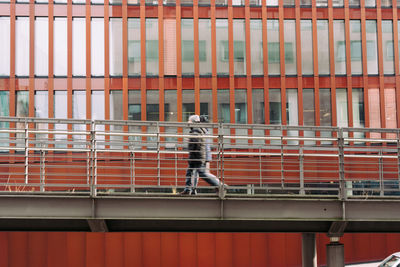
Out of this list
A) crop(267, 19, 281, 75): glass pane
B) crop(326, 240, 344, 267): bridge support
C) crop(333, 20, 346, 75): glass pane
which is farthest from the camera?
crop(333, 20, 346, 75): glass pane

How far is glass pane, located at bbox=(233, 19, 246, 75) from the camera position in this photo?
3014 centimetres

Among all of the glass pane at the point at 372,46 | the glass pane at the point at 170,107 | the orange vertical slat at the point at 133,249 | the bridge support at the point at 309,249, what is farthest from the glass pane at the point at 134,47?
the bridge support at the point at 309,249

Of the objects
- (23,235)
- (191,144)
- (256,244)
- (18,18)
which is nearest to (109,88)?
(18,18)

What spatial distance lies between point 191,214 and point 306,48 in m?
22.3

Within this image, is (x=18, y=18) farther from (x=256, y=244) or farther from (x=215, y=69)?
(x=256, y=244)

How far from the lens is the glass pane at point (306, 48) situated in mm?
30578

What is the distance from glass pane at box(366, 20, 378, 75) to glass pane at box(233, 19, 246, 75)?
23.3 feet

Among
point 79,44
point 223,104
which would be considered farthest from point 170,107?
point 79,44

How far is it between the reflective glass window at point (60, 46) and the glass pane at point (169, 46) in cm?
531

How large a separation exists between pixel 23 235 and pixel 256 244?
38.2ft

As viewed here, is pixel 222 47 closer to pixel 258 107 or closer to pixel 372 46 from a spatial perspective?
pixel 258 107

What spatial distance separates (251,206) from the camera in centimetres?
1039

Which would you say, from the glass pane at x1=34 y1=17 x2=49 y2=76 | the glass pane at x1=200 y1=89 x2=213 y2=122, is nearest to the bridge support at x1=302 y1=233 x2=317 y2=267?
the glass pane at x1=200 y1=89 x2=213 y2=122

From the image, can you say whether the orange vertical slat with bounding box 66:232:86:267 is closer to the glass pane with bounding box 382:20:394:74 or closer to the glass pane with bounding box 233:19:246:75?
the glass pane with bounding box 233:19:246:75
